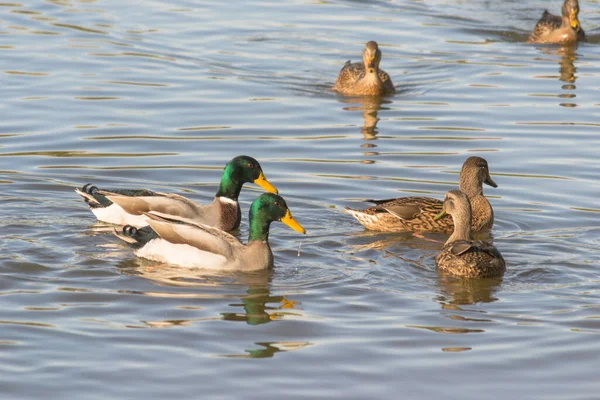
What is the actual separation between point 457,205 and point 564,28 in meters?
12.1

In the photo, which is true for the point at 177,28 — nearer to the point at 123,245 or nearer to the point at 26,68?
the point at 26,68

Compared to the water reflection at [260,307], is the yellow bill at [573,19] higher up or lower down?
higher up

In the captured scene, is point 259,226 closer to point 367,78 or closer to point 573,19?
point 367,78

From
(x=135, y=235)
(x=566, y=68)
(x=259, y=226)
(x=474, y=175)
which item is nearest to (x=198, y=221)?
(x=135, y=235)

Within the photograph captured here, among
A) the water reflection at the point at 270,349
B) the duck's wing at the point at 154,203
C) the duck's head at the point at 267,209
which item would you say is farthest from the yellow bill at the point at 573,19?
the water reflection at the point at 270,349

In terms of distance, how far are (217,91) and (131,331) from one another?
9.85 meters

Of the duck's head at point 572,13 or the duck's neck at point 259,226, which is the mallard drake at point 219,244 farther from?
the duck's head at point 572,13

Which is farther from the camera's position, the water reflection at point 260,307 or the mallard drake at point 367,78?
the mallard drake at point 367,78

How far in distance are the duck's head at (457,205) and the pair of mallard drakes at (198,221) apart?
1501 mm

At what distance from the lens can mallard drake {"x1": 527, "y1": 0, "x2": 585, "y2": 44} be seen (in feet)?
76.0

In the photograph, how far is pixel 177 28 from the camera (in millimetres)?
23438

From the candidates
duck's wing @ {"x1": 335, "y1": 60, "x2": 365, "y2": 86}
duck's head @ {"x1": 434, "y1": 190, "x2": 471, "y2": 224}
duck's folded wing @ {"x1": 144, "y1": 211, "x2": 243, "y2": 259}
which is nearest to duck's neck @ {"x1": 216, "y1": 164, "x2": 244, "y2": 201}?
duck's folded wing @ {"x1": 144, "y1": 211, "x2": 243, "y2": 259}

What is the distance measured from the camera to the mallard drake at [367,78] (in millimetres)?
19312

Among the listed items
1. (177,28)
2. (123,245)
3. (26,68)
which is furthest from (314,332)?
(177,28)
